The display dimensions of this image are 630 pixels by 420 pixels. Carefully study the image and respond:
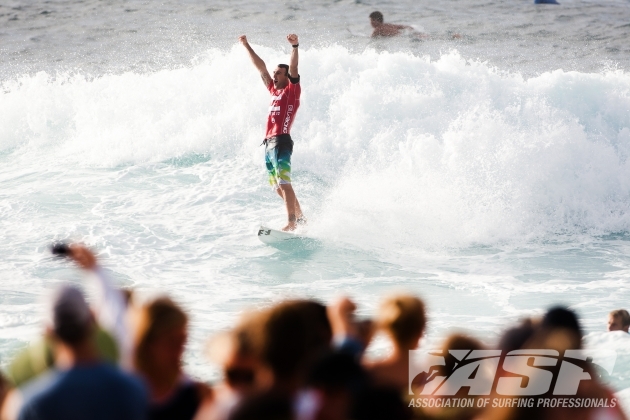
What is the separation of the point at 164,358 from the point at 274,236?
7.87 m

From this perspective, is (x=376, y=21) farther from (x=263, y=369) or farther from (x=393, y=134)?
(x=263, y=369)

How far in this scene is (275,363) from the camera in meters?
2.69

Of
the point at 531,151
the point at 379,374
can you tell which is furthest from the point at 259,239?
the point at 379,374

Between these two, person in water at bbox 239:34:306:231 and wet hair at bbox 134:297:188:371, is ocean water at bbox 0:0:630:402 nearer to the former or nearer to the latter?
person in water at bbox 239:34:306:231

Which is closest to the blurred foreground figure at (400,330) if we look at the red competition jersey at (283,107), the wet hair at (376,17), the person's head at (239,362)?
the person's head at (239,362)

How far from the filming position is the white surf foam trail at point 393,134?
12.2m

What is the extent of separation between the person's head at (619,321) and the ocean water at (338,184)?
11cm

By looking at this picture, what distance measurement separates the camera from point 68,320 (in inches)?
106

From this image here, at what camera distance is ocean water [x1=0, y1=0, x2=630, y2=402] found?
9.47 metres

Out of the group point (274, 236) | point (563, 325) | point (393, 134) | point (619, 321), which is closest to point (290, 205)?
point (274, 236)

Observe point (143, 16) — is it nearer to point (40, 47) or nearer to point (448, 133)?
point (40, 47)


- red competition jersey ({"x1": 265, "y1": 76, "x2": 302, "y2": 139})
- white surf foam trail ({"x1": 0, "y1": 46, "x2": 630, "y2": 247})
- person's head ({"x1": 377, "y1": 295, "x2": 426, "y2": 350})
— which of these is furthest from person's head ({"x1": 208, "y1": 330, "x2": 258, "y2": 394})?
white surf foam trail ({"x1": 0, "y1": 46, "x2": 630, "y2": 247})

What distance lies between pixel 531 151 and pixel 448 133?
4.73 feet

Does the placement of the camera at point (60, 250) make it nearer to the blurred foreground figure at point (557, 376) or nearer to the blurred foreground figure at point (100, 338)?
the blurred foreground figure at point (100, 338)
